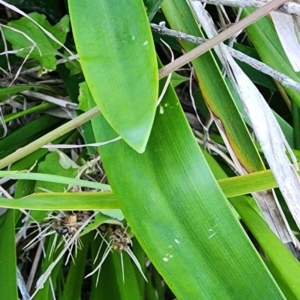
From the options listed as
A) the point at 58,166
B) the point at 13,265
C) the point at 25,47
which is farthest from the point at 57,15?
the point at 13,265

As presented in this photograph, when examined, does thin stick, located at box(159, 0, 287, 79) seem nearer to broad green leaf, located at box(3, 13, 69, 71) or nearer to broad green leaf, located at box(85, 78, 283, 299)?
broad green leaf, located at box(85, 78, 283, 299)

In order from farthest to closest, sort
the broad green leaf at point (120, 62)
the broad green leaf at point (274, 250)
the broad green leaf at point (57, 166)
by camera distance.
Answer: the broad green leaf at point (57, 166)
the broad green leaf at point (274, 250)
the broad green leaf at point (120, 62)

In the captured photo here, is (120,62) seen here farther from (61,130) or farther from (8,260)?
(8,260)

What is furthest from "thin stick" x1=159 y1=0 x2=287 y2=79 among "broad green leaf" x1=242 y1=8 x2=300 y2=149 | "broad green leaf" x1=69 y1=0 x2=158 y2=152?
"broad green leaf" x1=242 y1=8 x2=300 y2=149

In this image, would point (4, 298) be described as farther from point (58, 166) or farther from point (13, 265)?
point (58, 166)

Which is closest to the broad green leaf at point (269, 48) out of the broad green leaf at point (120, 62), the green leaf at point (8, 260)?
the broad green leaf at point (120, 62)

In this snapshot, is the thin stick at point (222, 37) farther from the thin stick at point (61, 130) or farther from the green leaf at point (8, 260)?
the green leaf at point (8, 260)
